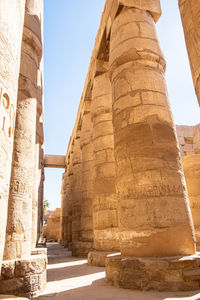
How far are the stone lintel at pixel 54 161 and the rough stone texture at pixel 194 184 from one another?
1462 cm

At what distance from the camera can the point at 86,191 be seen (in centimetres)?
978

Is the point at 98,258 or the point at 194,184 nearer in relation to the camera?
the point at 98,258

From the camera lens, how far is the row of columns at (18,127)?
1949mm

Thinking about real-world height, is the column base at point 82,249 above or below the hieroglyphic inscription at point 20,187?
below

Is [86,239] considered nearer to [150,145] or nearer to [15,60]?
[150,145]

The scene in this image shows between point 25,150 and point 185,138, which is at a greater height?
point 185,138

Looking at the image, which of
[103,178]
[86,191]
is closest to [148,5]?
[103,178]

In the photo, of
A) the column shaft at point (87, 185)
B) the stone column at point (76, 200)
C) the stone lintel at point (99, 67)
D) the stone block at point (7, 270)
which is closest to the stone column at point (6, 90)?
the stone block at point (7, 270)

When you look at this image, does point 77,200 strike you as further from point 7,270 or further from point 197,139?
point 7,270

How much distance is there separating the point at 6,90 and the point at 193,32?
2.67 meters

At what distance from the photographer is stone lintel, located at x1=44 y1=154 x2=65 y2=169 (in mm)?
20722

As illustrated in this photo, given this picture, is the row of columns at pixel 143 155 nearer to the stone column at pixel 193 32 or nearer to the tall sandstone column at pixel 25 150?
the stone column at pixel 193 32

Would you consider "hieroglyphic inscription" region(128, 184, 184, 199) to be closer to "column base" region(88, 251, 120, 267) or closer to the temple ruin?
the temple ruin

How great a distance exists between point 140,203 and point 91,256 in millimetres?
3161
